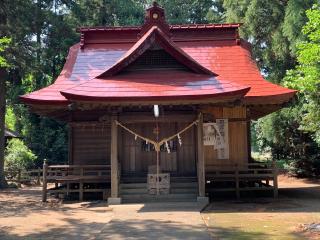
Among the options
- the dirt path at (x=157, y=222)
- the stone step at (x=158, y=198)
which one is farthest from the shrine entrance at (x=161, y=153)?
the dirt path at (x=157, y=222)

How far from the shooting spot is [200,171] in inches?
577

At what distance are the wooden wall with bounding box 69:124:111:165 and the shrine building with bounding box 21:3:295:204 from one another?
41 mm

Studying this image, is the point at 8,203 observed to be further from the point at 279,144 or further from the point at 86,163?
the point at 279,144

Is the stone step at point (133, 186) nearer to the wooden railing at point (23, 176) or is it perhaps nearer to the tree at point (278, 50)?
the tree at point (278, 50)

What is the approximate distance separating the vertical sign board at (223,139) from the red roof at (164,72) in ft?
5.76

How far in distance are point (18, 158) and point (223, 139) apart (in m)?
16.7

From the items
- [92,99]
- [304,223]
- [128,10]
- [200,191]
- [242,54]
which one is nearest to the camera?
[304,223]

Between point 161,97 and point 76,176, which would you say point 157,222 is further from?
point 76,176

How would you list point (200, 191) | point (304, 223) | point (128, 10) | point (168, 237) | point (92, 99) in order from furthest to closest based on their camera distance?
1. point (128, 10)
2. point (200, 191)
3. point (92, 99)
4. point (304, 223)
5. point (168, 237)

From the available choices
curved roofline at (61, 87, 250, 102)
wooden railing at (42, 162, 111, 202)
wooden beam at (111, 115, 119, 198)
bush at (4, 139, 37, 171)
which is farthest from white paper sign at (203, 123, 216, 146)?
bush at (4, 139, 37, 171)

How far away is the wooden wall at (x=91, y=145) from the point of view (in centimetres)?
1792

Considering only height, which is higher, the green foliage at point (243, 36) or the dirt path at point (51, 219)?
the green foliage at point (243, 36)

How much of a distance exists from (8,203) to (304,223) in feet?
36.0

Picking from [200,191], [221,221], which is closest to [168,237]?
[221,221]
